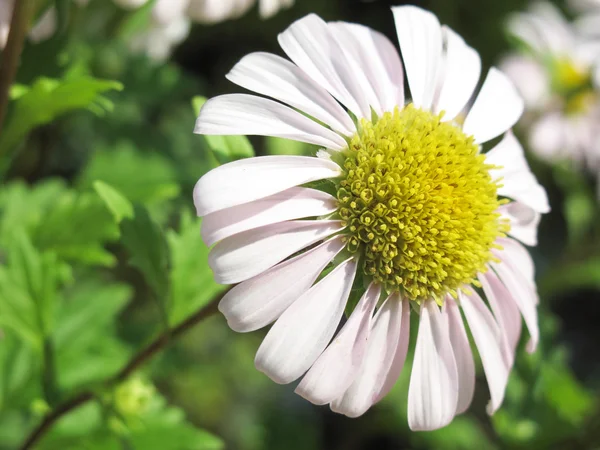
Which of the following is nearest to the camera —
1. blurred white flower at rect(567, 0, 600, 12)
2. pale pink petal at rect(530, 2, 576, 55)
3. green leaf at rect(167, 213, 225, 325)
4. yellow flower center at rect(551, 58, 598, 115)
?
green leaf at rect(167, 213, 225, 325)

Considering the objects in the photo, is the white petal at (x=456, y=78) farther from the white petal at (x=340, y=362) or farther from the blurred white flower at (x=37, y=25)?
the blurred white flower at (x=37, y=25)

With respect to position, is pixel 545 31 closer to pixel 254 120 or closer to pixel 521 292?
pixel 521 292

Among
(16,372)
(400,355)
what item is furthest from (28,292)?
(400,355)

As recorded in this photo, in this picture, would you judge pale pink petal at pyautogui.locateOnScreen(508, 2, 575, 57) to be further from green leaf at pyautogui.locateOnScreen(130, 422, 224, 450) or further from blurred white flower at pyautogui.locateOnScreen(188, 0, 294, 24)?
green leaf at pyautogui.locateOnScreen(130, 422, 224, 450)

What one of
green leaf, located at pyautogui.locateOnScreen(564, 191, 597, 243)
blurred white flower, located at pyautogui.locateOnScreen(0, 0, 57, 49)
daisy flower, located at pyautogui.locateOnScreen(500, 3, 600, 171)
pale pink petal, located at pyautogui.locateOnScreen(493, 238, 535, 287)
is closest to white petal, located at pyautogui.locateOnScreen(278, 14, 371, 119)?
pale pink petal, located at pyautogui.locateOnScreen(493, 238, 535, 287)

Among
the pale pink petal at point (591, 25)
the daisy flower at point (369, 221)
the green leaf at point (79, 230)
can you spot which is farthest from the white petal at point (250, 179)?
the pale pink petal at point (591, 25)

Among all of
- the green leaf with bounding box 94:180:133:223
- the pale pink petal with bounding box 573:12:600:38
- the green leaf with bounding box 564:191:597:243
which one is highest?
the green leaf with bounding box 94:180:133:223

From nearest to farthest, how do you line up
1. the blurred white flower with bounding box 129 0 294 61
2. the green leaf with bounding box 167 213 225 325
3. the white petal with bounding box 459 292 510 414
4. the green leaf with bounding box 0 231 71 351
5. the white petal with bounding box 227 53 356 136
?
the white petal with bounding box 227 53 356 136 → the white petal with bounding box 459 292 510 414 → the green leaf with bounding box 167 213 225 325 → the green leaf with bounding box 0 231 71 351 → the blurred white flower with bounding box 129 0 294 61
